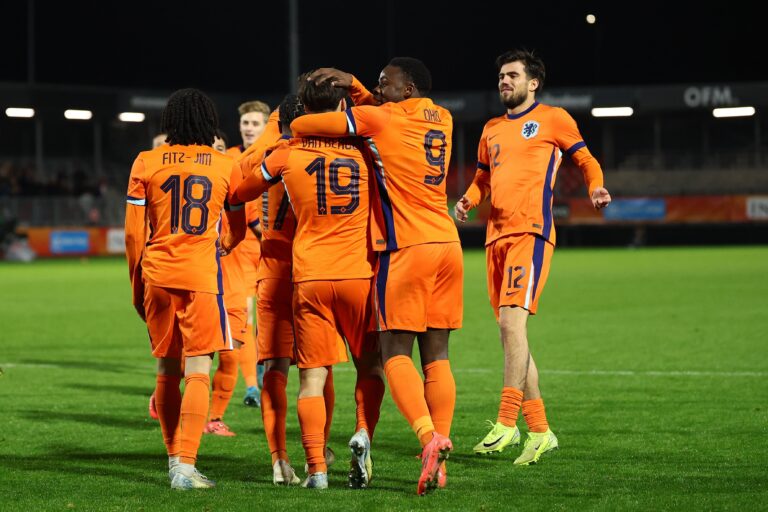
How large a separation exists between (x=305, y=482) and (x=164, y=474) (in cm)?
94

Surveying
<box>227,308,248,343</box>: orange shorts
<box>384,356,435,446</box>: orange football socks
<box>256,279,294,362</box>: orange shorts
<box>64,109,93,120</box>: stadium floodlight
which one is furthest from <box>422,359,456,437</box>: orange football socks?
<box>64,109,93,120</box>: stadium floodlight

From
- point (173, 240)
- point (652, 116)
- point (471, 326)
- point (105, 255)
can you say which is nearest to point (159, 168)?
point (173, 240)

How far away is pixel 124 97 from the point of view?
4581 centimetres

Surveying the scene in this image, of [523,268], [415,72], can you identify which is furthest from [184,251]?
[523,268]

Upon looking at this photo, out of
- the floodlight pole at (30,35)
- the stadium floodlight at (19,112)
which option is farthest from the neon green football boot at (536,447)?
the stadium floodlight at (19,112)

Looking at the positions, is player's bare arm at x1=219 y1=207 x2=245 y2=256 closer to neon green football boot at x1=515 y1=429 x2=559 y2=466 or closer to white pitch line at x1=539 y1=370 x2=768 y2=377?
neon green football boot at x1=515 y1=429 x2=559 y2=466

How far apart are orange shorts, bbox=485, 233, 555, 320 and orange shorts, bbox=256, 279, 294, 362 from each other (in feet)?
4.82

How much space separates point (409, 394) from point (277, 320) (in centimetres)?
92

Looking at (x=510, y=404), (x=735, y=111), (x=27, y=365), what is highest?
(x=735, y=111)

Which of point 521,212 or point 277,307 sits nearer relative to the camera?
point 277,307

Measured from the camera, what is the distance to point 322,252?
19.5ft

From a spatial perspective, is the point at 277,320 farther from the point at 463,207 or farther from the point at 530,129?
the point at 530,129

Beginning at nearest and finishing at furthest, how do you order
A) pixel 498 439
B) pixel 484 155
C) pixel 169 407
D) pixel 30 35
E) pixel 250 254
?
pixel 169 407 < pixel 498 439 < pixel 484 155 < pixel 250 254 < pixel 30 35

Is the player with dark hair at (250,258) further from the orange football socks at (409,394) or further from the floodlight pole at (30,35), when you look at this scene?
the floodlight pole at (30,35)
